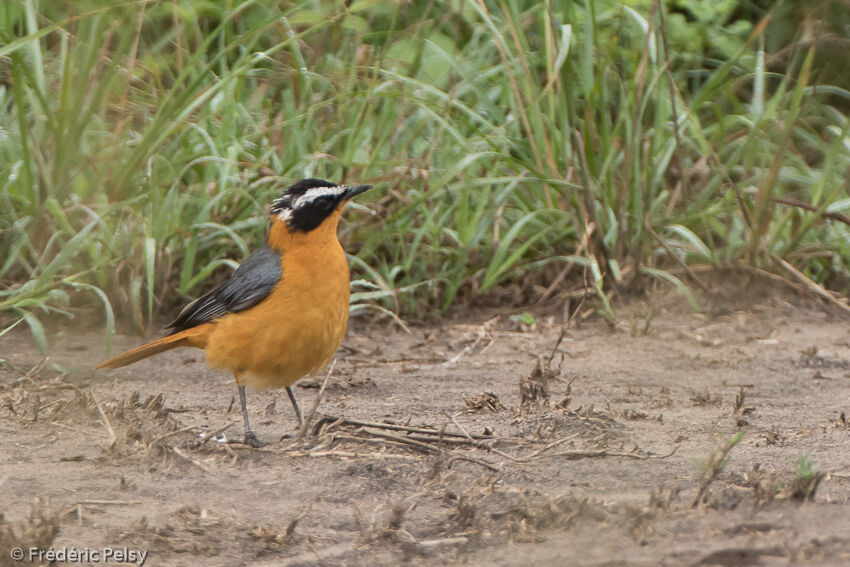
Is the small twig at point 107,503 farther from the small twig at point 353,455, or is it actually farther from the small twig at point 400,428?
the small twig at point 400,428

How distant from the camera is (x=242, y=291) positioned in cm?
427

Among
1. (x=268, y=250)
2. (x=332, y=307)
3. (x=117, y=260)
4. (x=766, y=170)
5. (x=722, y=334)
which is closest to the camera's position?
(x=332, y=307)

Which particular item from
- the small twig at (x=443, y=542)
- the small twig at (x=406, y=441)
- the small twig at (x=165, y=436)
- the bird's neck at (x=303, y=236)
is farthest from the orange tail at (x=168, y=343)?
the small twig at (x=443, y=542)

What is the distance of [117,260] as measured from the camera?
5301 mm

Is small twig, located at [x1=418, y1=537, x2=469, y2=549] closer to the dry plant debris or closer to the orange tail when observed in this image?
→ the dry plant debris

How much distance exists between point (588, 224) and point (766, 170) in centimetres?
134

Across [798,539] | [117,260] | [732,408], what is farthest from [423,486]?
[117,260]

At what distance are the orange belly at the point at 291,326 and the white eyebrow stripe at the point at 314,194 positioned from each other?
0.71 feet

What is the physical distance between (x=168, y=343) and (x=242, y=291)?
0.45 m

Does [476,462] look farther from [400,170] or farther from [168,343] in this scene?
[400,170]

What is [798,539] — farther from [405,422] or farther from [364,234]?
[364,234]

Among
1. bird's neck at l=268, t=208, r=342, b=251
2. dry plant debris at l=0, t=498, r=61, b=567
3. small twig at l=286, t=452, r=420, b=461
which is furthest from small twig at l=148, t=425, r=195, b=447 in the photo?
bird's neck at l=268, t=208, r=342, b=251

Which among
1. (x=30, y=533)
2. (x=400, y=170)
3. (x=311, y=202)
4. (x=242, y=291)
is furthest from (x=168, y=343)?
(x=400, y=170)

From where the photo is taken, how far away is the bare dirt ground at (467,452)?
113 inches
